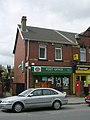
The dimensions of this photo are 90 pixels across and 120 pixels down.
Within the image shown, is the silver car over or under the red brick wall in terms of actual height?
under

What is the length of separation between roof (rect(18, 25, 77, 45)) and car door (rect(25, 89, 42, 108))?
506 inches

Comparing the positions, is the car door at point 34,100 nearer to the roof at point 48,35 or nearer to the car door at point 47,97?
the car door at point 47,97

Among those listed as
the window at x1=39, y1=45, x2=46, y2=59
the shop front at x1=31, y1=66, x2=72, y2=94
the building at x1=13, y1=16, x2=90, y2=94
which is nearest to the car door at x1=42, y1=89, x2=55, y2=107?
the building at x1=13, y1=16, x2=90, y2=94

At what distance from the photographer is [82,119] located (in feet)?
43.0

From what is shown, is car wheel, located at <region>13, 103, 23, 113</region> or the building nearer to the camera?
car wheel, located at <region>13, 103, 23, 113</region>

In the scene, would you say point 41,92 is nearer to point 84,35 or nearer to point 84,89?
point 84,89

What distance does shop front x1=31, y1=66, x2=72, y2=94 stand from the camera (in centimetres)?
2923

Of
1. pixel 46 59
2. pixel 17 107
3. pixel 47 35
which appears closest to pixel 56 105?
pixel 17 107

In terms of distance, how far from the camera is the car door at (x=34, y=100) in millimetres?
16641

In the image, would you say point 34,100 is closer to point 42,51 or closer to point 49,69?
point 49,69

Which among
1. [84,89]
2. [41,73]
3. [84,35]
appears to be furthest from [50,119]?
[84,35]

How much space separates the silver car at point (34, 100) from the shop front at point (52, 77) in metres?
11.2

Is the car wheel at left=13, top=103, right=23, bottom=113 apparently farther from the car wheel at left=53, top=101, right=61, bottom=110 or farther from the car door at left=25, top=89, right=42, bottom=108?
the car wheel at left=53, top=101, right=61, bottom=110

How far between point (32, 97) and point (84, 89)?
48.3 feet
